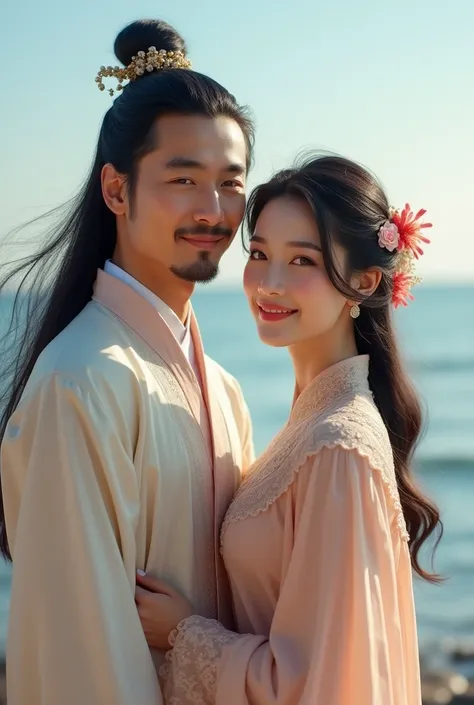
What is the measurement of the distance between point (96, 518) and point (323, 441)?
0.52 m

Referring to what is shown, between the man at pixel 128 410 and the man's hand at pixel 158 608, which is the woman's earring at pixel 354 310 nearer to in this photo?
the man at pixel 128 410

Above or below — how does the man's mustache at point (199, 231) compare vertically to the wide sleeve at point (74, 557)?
above

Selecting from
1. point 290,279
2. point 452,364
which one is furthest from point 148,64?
point 452,364

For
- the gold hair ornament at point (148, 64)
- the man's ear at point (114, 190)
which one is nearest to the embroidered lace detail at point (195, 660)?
the man's ear at point (114, 190)

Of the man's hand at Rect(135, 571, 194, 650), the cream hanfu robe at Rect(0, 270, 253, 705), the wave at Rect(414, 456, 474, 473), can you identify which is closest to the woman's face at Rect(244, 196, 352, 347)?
the cream hanfu robe at Rect(0, 270, 253, 705)

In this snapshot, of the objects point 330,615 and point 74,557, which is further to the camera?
point 74,557

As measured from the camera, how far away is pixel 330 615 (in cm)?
218

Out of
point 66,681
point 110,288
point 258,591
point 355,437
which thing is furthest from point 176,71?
point 66,681

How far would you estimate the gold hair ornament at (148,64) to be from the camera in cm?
289

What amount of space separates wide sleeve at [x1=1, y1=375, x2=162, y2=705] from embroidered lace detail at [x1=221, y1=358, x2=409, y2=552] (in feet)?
1.01

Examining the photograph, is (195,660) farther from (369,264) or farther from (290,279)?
(369,264)

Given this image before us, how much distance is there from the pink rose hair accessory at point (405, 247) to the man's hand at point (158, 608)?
94cm

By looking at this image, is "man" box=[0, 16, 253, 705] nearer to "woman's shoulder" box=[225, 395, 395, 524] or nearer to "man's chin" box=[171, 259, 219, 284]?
"man's chin" box=[171, 259, 219, 284]

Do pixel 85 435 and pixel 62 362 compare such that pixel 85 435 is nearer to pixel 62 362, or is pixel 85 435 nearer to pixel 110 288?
pixel 62 362
